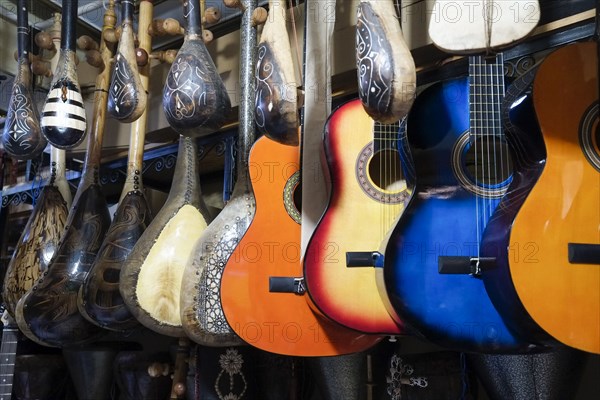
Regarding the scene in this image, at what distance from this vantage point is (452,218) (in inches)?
32.5

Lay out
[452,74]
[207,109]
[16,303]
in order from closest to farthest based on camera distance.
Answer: [207,109]
[452,74]
[16,303]

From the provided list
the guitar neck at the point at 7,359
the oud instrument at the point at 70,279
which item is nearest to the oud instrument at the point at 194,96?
the oud instrument at the point at 70,279

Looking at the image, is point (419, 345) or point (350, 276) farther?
point (419, 345)

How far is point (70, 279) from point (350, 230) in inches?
25.4

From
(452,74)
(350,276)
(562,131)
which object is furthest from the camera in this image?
(452,74)

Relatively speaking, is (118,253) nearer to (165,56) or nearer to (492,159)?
(165,56)

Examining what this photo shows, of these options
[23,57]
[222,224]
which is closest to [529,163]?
[222,224]

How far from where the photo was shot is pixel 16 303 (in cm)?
140

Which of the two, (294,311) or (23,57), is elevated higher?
(23,57)

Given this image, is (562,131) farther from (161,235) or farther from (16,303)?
(16,303)

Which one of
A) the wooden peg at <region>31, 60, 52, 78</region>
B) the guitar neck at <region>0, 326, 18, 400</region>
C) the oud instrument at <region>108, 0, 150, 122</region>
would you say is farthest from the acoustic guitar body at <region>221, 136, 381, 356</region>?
the guitar neck at <region>0, 326, 18, 400</region>

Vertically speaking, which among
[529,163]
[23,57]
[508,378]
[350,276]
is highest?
[23,57]

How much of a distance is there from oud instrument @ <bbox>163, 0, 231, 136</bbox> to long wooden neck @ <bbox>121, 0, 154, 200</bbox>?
0.32m

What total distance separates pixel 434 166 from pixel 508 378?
0.33 meters
